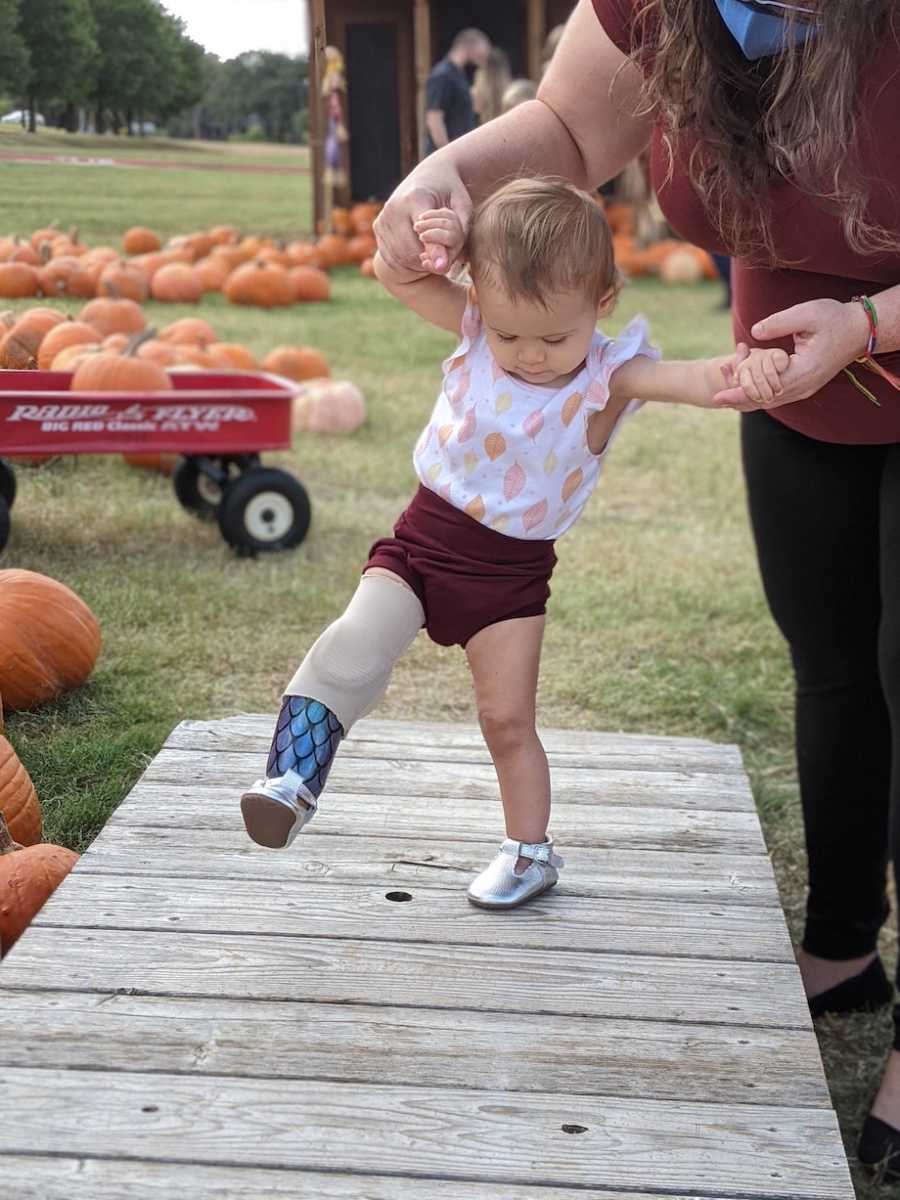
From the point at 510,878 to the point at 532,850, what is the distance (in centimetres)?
5

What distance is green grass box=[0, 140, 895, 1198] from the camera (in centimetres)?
292

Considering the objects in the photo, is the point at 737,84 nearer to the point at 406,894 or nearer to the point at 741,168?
the point at 741,168

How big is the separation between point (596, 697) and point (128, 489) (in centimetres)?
181

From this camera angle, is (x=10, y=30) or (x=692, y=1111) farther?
(x=10, y=30)

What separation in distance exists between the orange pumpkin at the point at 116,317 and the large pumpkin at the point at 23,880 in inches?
107

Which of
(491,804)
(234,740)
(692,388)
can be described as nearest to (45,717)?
(234,740)

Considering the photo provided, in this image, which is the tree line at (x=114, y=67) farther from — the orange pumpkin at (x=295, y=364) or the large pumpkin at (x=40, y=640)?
the orange pumpkin at (x=295, y=364)

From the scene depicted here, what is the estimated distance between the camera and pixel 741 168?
1.87 m

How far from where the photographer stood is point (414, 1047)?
70.0 inches

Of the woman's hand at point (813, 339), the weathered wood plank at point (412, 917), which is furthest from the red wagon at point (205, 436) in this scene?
the woman's hand at point (813, 339)

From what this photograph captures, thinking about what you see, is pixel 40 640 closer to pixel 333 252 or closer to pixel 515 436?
pixel 515 436

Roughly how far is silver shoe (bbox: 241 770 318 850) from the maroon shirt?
89 centimetres

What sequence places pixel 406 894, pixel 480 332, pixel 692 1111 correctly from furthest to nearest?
pixel 406 894 → pixel 480 332 → pixel 692 1111

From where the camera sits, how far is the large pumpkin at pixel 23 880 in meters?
2.19
